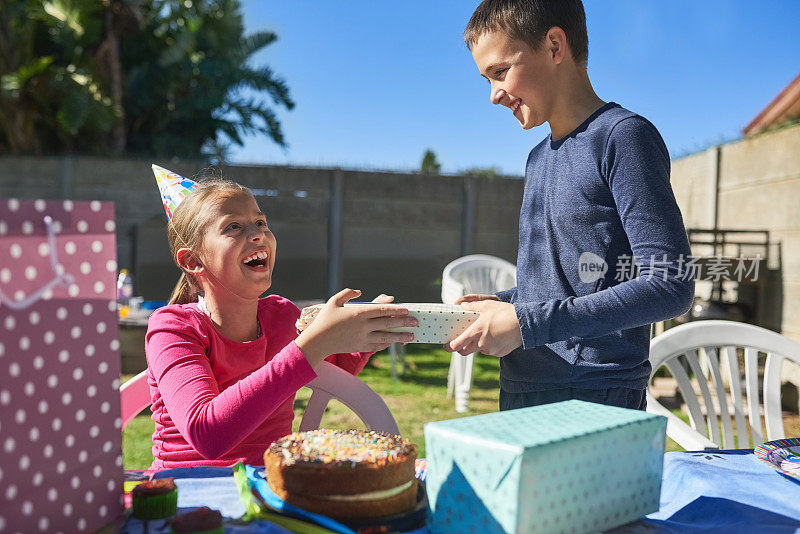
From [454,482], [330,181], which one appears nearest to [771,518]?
[454,482]

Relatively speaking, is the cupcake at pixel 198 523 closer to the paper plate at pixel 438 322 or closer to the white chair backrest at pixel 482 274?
the paper plate at pixel 438 322

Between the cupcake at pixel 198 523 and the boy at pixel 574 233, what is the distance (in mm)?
A: 454

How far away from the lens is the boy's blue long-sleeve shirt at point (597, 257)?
3.33 ft

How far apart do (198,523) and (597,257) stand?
2.59ft

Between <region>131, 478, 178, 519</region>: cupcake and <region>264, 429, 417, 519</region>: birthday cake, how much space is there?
0.12 m

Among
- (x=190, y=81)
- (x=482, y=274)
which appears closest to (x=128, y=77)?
(x=190, y=81)

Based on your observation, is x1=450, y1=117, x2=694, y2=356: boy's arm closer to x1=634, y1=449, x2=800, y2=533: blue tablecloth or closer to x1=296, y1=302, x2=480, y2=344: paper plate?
x1=296, y1=302, x2=480, y2=344: paper plate

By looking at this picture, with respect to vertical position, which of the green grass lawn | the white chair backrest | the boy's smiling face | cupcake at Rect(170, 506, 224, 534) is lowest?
the green grass lawn

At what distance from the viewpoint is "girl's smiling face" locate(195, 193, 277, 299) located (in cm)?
130

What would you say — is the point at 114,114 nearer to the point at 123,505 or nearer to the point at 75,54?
the point at 75,54

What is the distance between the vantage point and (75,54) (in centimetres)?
1252

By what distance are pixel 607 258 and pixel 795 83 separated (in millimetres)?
6353

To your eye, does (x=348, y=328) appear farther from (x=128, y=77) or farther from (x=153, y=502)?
(x=128, y=77)

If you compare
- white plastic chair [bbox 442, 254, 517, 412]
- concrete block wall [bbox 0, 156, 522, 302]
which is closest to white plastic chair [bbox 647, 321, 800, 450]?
white plastic chair [bbox 442, 254, 517, 412]
